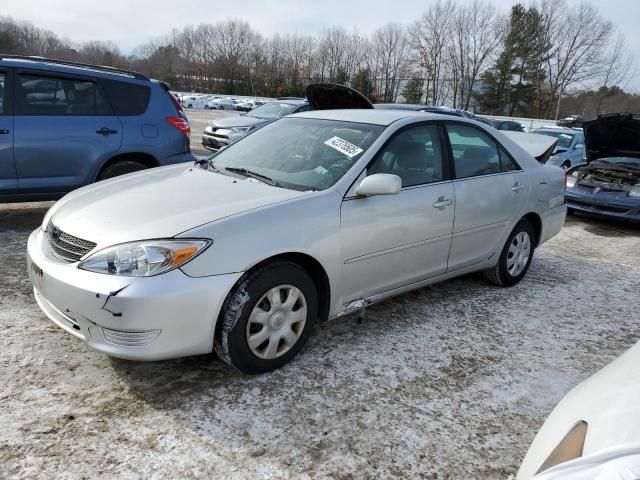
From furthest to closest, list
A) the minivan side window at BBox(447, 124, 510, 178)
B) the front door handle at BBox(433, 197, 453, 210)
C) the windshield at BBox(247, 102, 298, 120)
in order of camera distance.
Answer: the windshield at BBox(247, 102, 298, 120) < the minivan side window at BBox(447, 124, 510, 178) < the front door handle at BBox(433, 197, 453, 210)

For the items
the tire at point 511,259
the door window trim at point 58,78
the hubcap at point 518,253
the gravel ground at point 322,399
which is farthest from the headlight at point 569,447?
the door window trim at point 58,78

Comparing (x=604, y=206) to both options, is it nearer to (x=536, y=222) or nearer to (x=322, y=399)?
(x=536, y=222)

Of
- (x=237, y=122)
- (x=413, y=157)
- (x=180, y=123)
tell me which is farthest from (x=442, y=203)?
A: (x=237, y=122)

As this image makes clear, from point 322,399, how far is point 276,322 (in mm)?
494

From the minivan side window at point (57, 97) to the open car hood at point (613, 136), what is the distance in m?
6.84

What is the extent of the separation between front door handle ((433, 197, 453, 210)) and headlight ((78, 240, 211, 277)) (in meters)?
1.84

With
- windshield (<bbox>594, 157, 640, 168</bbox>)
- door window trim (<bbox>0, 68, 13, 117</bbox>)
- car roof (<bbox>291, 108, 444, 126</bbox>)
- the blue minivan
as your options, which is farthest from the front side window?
windshield (<bbox>594, 157, 640, 168</bbox>)

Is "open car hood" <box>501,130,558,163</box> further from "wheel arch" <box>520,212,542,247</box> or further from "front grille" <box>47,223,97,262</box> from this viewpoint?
"front grille" <box>47,223,97,262</box>

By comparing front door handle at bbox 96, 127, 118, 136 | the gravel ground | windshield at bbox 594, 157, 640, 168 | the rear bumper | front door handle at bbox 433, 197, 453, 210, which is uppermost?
front door handle at bbox 96, 127, 118, 136

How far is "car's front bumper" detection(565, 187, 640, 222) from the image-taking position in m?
7.71

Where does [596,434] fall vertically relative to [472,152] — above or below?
below

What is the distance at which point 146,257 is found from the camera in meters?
2.49

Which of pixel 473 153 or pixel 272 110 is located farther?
pixel 272 110

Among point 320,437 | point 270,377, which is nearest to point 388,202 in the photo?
point 270,377
